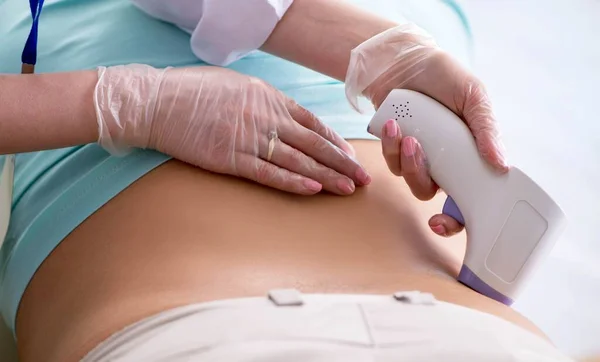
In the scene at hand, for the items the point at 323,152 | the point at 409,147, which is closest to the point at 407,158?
the point at 409,147

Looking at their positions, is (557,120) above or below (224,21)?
below

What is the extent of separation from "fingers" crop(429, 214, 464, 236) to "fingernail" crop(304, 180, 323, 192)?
0.16 m

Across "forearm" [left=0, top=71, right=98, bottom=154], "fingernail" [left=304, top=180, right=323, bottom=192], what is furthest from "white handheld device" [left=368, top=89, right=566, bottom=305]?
"forearm" [left=0, top=71, right=98, bottom=154]

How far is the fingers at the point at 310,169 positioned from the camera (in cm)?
98

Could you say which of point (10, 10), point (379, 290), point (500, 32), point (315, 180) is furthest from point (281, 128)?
point (500, 32)

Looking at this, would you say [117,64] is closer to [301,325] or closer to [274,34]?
[274,34]

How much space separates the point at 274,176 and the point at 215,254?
17 centimetres

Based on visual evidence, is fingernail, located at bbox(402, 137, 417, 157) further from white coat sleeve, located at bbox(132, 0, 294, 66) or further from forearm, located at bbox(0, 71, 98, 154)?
forearm, located at bbox(0, 71, 98, 154)

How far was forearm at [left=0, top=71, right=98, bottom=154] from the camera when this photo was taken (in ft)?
3.04

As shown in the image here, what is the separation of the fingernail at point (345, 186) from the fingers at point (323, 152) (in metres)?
0.02

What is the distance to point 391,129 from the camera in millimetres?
955

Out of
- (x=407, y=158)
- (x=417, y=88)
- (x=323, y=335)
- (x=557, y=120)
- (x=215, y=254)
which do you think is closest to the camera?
(x=323, y=335)

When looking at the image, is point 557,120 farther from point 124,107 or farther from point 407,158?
point 124,107

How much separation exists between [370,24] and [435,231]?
372mm
